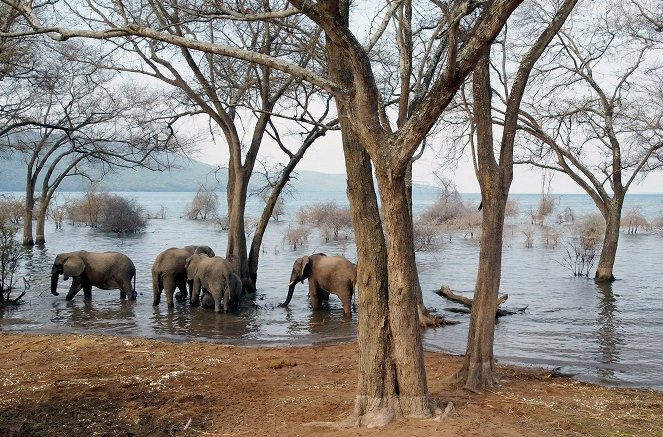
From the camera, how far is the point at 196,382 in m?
8.67

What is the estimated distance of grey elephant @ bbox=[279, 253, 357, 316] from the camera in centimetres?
1620

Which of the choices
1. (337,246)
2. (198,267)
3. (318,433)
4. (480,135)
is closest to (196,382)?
(318,433)

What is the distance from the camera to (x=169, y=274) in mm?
17297

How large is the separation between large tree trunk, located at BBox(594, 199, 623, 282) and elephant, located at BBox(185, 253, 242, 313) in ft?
41.6

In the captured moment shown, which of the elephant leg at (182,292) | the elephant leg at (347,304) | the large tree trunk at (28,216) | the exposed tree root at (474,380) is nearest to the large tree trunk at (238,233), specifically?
the elephant leg at (182,292)

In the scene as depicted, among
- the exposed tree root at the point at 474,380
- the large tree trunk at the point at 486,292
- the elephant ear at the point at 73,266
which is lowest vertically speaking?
the exposed tree root at the point at 474,380

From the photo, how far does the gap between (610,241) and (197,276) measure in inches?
539

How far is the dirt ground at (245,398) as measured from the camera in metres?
6.80

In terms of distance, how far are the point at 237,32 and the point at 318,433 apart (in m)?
13.4

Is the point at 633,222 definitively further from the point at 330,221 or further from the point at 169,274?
the point at 169,274

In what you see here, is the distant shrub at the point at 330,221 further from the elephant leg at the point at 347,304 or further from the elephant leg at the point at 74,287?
the elephant leg at the point at 347,304

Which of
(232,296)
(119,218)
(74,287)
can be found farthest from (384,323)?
(119,218)

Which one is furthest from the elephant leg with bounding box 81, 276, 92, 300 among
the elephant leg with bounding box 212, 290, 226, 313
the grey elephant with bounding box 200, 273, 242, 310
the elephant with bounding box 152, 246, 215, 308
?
the elephant leg with bounding box 212, 290, 226, 313

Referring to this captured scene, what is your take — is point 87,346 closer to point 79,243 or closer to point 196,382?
point 196,382
